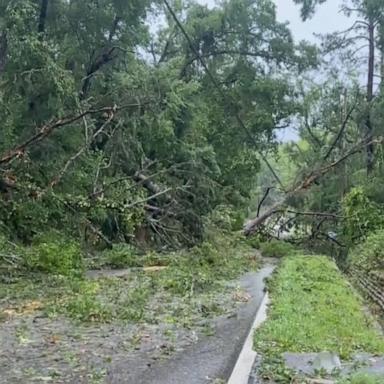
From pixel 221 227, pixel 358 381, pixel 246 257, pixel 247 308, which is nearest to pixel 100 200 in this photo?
pixel 247 308

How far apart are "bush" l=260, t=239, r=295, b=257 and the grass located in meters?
7.94

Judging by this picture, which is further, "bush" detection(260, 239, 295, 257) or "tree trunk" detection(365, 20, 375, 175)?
"tree trunk" detection(365, 20, 375, 175)

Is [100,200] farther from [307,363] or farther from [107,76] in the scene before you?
[307,363]

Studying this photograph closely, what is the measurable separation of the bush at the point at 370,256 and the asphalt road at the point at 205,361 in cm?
679

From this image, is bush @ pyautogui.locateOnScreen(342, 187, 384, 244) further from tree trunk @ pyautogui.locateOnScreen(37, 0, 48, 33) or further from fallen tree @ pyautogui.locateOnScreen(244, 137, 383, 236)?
tree trunk @ pyautogui.locateOnScreen(37, 0, 48, 33)

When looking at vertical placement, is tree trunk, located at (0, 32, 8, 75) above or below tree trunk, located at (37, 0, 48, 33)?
below

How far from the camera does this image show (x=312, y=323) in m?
7.80

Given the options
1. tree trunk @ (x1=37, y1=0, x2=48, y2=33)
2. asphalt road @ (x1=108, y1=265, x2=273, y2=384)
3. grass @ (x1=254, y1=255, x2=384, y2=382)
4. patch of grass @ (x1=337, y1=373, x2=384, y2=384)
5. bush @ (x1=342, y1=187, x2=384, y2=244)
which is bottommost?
asphalt road @ (x1=108, y1=265, x2=273, y2=384)

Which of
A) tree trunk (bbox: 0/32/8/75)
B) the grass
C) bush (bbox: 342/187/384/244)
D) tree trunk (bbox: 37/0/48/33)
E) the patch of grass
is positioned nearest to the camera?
the patch of grass

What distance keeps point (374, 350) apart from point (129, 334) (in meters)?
2.72

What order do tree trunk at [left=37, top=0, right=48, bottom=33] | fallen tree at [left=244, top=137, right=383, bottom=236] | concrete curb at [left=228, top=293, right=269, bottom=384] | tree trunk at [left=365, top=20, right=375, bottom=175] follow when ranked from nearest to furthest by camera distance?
concrete curb at [left=228, top=293, right=269, bottom=384] → tree trunk at [left=37, top=0, right=48, bottom=33] → fallen tree at [left=244, top=137, right=383, bottom=236] → tree trunk at [left=365, top=20, right=375, bottom=175]

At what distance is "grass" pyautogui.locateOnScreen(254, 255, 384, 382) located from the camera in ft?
20.4

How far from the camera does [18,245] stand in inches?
515


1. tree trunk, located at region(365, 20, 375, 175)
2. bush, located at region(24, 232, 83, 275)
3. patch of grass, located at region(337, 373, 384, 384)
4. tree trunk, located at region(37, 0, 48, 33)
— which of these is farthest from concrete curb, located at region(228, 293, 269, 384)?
tree trunk, located at region(365, 20, 375, 175)
